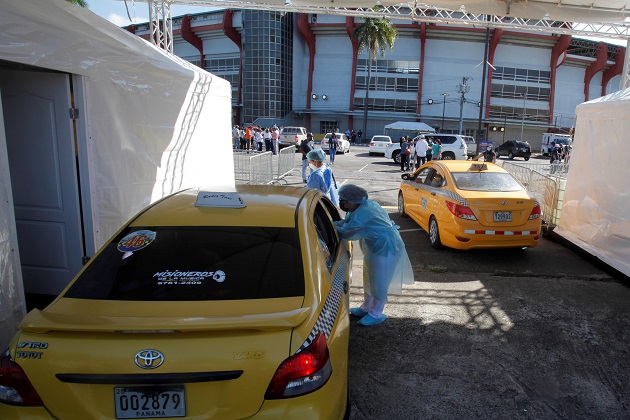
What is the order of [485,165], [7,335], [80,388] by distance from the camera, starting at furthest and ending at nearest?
[485,165], [7,335], [80,388]

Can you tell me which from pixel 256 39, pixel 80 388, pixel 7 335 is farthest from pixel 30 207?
pixel 256 39

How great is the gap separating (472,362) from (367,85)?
44.3 metres

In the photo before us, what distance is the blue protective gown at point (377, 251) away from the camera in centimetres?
422

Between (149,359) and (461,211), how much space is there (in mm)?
5641

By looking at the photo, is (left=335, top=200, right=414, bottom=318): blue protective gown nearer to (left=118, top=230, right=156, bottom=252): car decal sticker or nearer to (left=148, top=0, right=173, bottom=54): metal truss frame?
(left=118, top=230, right=156, bottom=252): car decal sticker

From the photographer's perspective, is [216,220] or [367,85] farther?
[367,85]

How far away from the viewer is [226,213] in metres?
2.97

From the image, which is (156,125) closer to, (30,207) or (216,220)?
(30,207)

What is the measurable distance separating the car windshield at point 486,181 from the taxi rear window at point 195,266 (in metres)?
5.18

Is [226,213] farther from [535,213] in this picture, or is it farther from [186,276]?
[535,213]

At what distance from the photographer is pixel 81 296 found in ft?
8.09

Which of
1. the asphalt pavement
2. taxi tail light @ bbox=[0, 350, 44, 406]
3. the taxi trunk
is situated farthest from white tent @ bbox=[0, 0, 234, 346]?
the asphalt pavement

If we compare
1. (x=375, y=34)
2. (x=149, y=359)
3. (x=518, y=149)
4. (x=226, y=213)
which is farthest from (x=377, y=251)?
(x=375, y=34)

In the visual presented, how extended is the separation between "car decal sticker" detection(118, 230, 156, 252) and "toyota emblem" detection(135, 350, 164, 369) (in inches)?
36.5
